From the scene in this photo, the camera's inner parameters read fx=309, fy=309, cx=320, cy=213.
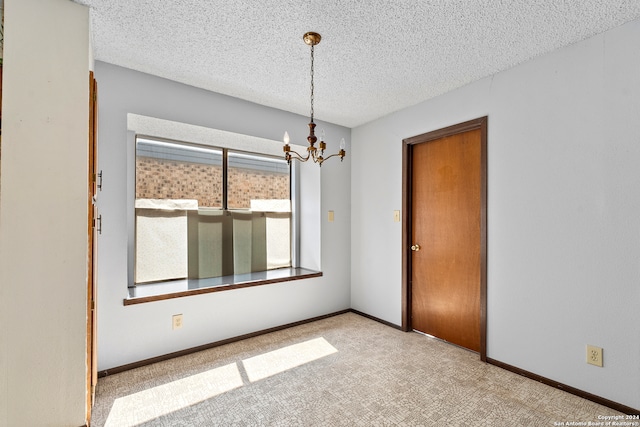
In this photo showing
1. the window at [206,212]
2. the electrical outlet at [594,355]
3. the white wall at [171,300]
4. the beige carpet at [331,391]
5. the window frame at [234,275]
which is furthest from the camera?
the window at [206,212]

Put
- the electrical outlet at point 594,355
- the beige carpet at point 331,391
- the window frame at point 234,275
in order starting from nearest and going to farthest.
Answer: the beige carpet at point 331,391 → the electrical outlet at point 594,355 → the window frame at point 234,275

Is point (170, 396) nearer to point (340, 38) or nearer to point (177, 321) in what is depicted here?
point (177, 321)

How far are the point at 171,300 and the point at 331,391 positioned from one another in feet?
5.06

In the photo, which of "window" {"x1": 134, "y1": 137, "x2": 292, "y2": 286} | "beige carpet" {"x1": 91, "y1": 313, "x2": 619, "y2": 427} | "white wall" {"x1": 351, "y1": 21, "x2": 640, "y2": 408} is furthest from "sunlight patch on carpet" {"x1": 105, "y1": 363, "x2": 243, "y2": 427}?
"white wall" {"x1": 351, "y1": 21, "x2": 640, "y2": 408}

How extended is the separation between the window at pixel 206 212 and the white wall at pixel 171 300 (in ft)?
0.87

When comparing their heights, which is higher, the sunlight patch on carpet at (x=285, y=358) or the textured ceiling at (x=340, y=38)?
the textured ceiling at (x=340, y=38)

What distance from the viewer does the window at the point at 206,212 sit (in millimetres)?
3100

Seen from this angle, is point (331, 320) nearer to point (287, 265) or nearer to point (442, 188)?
point (287, 265)

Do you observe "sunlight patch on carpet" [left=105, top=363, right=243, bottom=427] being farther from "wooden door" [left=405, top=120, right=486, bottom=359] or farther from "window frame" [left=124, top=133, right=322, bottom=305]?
"wooden door" [left=405, top=120, right=486, bottom=359]

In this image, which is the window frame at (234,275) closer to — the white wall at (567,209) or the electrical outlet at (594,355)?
the white wall at (567,209)

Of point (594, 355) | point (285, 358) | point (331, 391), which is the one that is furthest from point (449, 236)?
point (285, 358)

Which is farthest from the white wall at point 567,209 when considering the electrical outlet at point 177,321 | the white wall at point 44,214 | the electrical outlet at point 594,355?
the white wall at point 44,214

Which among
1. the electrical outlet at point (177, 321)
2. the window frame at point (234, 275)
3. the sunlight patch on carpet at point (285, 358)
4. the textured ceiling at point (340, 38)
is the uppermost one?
the textured ceiling at point (340, 38)

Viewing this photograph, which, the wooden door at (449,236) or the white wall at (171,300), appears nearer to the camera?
the white wall at (171,300)
